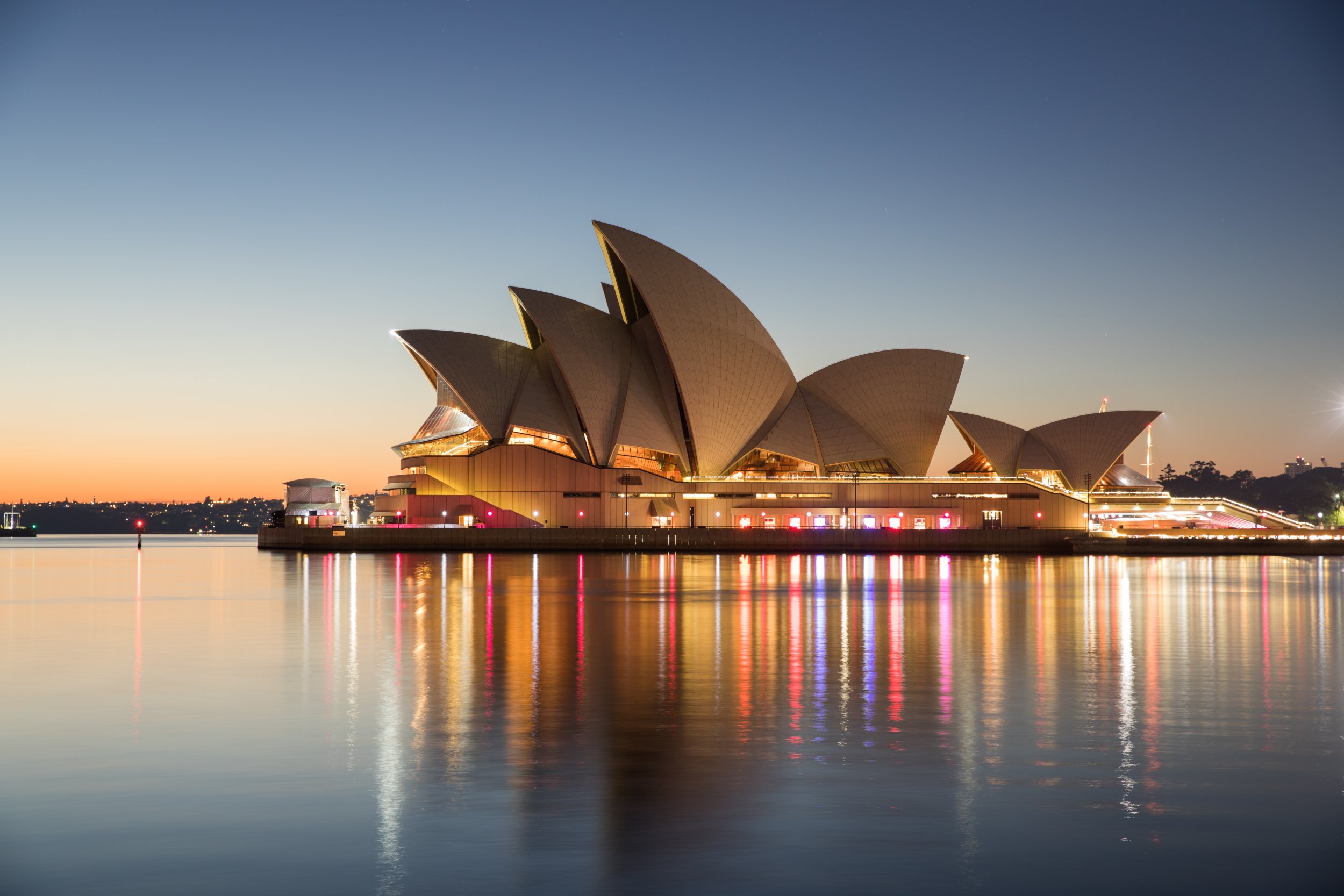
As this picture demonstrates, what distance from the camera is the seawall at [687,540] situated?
56719 millimetres

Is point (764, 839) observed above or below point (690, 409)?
below

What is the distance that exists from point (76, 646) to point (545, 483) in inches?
1656

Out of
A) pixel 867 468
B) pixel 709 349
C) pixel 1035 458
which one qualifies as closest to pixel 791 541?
pixel 867 468

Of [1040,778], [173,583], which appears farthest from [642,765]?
[173,583]

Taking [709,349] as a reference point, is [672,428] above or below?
below

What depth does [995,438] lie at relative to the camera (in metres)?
69.5

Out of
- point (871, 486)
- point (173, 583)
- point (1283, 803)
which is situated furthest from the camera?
point (871, 486)

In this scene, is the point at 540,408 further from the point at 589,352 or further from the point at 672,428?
the point at 672,428

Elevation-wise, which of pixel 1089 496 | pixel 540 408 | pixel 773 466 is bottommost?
pixel 1089 496

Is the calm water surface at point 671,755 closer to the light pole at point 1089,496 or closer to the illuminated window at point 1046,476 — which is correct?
the light pole at point 1089,496

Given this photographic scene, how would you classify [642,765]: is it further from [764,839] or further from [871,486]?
[871,486]

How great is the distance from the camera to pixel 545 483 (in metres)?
58.7

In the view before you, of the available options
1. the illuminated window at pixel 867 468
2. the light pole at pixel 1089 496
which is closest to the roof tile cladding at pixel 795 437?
the illuminated window at pixel 867 468

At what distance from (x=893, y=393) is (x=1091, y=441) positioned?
47.1 ft
